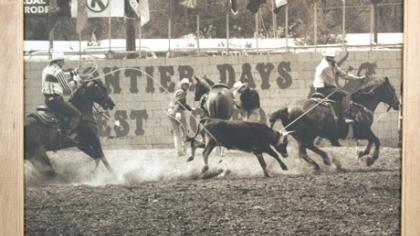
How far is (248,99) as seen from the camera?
14.7ft

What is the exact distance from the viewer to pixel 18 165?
4.12m

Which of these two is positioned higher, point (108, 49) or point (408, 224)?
point (108, 49)

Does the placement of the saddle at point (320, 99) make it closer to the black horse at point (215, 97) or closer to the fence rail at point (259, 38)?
the fence rail at point (259, 38)

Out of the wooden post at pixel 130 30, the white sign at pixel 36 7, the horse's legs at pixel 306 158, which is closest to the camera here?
the white sign at pixel 36 7

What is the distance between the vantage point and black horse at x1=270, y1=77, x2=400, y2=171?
4.47 metres

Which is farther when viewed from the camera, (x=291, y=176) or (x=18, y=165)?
(x=291, y=176)

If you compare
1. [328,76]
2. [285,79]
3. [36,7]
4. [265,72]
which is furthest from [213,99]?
[36,7]

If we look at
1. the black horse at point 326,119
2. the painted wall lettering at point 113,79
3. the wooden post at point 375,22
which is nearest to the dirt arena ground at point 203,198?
the black horse at point 326,119

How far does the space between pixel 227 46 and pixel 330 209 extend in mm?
1226

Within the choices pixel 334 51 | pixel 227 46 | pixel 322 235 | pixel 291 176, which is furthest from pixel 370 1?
pixel 322 235

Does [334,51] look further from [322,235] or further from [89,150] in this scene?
[89,150]

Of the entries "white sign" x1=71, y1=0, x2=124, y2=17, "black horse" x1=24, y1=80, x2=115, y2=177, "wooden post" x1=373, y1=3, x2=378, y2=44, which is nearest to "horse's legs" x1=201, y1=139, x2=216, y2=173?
"black horse" x1=24, y1=80, x2=115, y2=177

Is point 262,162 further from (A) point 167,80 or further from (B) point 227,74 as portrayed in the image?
(A) point 167,80

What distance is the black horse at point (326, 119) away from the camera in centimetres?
447
